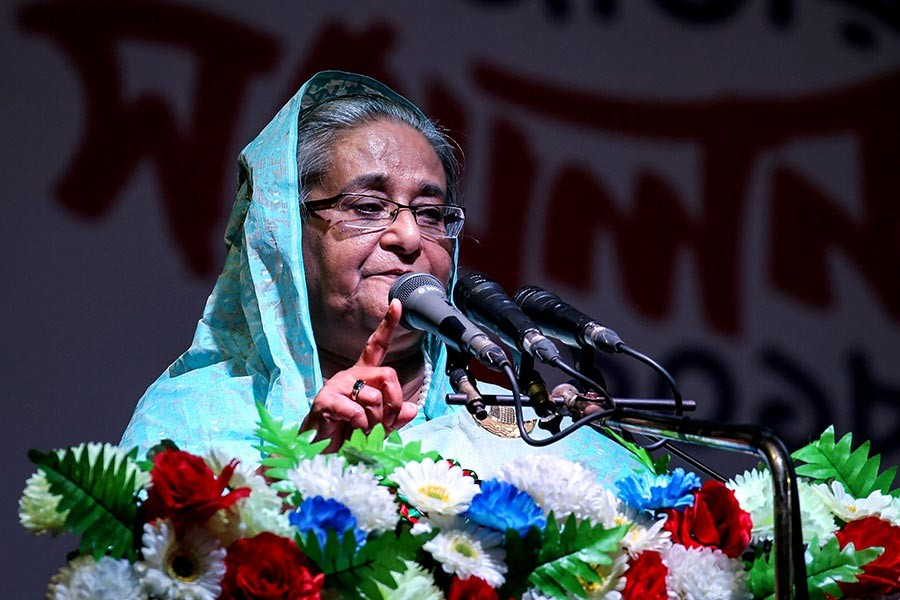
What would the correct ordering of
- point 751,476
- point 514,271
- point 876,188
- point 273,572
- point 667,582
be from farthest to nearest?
1. point 876,188
2. point 514,271
3. point 751,476
4. point 667,582
5. point 273,572

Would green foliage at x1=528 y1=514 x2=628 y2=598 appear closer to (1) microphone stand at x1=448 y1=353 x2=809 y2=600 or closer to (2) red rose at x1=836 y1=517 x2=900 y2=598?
(1) microphone stand at x1=448 y1=353 x2=809 y2=600

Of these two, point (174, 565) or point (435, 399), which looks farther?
point (435, 399)

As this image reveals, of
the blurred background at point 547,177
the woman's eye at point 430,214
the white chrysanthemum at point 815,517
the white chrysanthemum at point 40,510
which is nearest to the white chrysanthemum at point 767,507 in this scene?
the white chrysanthemum at point 815,517

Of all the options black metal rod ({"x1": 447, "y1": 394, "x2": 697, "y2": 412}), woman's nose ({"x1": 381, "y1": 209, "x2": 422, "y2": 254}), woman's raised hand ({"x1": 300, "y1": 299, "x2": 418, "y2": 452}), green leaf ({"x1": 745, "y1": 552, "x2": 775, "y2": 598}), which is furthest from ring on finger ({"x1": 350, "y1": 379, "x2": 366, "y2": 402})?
woman's nose ({"x1": 381, "y1": 209, "x2": 422, "y2": 254})

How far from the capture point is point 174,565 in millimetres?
1046

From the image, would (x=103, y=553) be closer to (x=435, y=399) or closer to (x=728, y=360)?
(x=435, y=399)

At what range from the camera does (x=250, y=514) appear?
109cm

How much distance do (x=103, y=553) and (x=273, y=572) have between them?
0.55 ft

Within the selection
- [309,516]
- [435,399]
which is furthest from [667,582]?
[435,399]

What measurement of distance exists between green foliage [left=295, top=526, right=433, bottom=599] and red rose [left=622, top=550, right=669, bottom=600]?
241mm

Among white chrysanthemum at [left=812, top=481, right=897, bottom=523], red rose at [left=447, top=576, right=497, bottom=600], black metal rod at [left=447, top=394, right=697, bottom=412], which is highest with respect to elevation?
black metal rod at [left=447, top=394, right=697, bottom=412]

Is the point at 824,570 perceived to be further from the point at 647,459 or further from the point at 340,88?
the point at 340,88

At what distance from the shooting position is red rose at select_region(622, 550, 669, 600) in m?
1.14

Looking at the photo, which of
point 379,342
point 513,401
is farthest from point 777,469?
point 379,342
